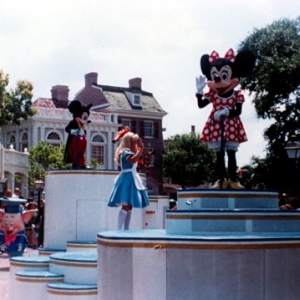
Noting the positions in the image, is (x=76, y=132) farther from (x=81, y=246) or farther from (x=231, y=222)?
(x=231, y=222)

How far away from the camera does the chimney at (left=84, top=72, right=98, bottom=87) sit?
55.5m

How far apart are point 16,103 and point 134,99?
22276mm

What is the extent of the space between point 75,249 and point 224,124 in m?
3.51

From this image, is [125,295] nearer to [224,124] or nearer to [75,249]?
[224,124]

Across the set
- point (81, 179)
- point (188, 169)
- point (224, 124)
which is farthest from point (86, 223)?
point (188, 169)

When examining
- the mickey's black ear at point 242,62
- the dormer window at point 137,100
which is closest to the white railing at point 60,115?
the dormer window at point 137,100

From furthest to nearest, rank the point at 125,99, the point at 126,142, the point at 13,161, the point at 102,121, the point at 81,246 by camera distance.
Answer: the point at 125,99 → the point at 102,121 → the point at 13,161 → the point at 81,246 → the point at 126,142

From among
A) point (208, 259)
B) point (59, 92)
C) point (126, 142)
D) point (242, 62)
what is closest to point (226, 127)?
point (242, 62)

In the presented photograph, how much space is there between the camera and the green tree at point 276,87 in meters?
31.7

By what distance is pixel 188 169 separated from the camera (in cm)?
5759

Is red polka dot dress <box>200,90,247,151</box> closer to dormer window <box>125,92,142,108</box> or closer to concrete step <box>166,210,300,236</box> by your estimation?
concrete step <box>166,210,300,236</box>

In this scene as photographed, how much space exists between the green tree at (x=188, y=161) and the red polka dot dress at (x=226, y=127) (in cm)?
4733

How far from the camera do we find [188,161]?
190 feet

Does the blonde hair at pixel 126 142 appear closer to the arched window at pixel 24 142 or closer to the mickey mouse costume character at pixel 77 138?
the mickey mouse costume character at pixel 77 138
